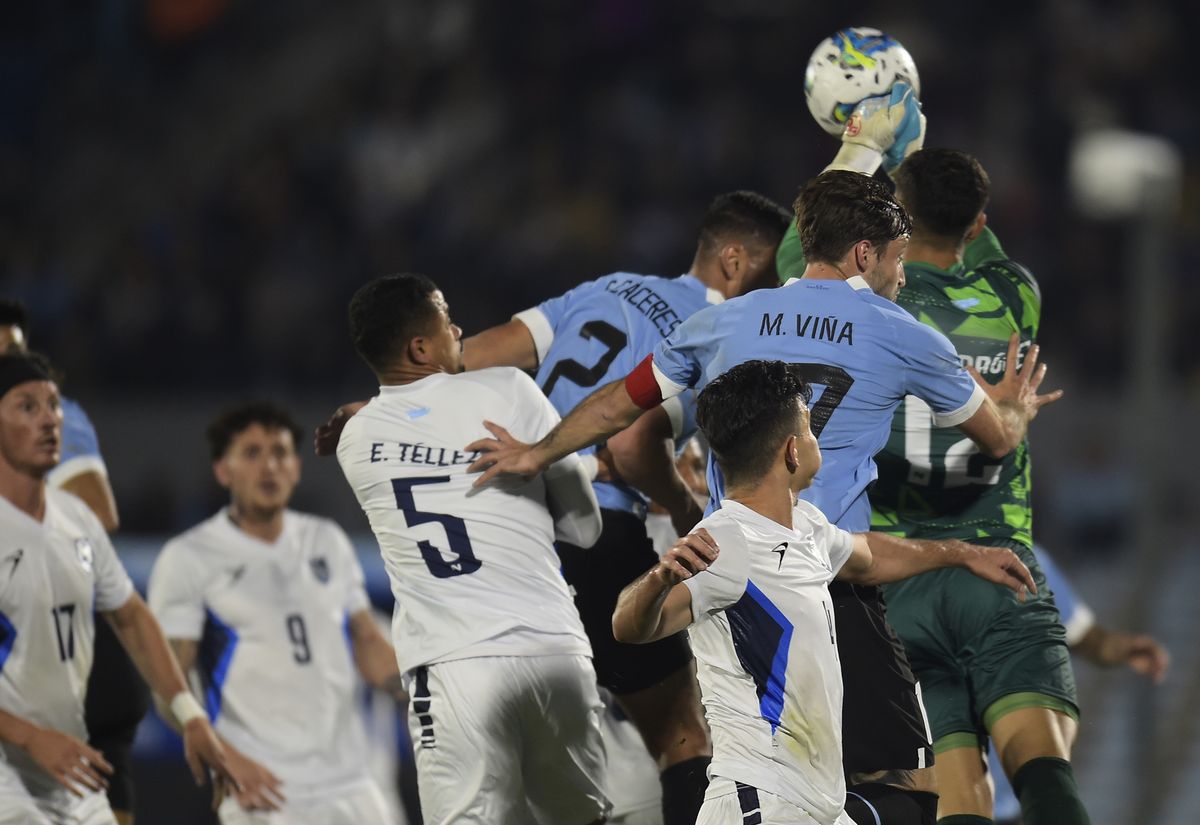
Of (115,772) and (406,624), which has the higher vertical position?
(406,624)

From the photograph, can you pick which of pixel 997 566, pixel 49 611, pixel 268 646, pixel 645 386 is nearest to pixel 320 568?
pixel 268 646

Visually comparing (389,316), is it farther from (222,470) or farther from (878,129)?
(222,470)

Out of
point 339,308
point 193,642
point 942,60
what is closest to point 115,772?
point 193,642

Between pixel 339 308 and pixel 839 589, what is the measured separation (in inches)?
423

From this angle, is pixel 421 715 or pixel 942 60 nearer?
pixel 421 715

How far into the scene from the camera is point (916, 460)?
5.57 meters

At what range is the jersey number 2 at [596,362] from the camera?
611 cm

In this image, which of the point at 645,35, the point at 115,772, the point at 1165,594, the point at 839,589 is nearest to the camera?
the point at 839,589

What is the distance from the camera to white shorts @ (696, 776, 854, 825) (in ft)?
14.3

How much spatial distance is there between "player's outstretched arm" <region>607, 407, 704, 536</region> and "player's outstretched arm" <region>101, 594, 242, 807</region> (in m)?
1.86

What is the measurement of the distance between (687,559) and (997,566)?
1226mm

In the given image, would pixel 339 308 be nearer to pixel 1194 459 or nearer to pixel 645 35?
pixel 645 35

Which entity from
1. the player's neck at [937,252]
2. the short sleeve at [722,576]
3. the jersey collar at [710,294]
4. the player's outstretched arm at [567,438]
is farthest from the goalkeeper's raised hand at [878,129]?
the short sleeve at [722,576]

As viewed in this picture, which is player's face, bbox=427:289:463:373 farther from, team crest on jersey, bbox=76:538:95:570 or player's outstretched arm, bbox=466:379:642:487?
team crest on jersey, bbox=76:538:95:570
